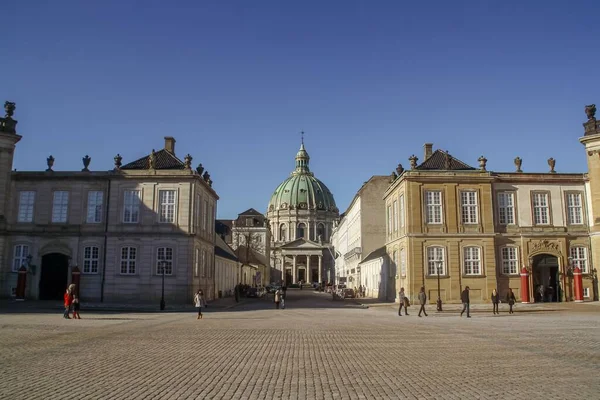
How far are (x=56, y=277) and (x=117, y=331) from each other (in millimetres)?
25630

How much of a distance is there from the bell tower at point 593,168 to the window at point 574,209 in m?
1.02

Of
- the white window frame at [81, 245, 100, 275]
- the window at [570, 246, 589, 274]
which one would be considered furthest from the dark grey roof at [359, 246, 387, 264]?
the white window frame at [81, 245, 100, 275]

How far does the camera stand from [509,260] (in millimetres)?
44031

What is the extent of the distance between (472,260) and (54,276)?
3261cm

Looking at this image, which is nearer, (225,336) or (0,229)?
(225,336)

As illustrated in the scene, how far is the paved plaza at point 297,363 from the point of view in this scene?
1039 cm

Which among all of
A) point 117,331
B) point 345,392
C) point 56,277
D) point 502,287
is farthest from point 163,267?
→ point 345,392

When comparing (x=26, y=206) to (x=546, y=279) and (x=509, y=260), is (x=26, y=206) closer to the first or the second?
(x=509, y=260)

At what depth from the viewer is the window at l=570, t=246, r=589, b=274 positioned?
44031 mm

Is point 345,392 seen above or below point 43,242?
below

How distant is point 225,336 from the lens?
66.9 ft

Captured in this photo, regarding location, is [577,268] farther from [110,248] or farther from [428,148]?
[110,248]

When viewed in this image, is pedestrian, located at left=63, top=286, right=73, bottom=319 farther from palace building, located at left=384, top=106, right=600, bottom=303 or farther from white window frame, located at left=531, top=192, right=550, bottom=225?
white window frame, located at left=531, top=192, right=550, bottom=225

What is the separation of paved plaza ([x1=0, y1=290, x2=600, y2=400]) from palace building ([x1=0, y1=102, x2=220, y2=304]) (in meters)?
19.5
